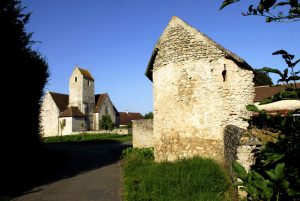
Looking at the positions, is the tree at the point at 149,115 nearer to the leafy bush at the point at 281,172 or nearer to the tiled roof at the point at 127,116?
the tiled roof at the point at 127,116

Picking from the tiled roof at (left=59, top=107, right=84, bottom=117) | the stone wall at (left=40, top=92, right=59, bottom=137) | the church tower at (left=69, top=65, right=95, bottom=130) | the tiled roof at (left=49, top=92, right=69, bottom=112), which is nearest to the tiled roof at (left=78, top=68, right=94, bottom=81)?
the church tower at (left=69, top=65, right=95, bottom=130)

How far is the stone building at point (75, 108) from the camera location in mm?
53312

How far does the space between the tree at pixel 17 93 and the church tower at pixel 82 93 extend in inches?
1440

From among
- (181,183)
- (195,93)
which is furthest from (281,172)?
(195,93)

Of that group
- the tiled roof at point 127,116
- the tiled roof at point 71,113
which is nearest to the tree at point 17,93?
the tiled roof at point 71,113

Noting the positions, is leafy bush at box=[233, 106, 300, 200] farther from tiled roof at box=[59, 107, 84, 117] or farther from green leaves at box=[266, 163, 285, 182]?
tiled roof at box=[59, 107, 84, 117]

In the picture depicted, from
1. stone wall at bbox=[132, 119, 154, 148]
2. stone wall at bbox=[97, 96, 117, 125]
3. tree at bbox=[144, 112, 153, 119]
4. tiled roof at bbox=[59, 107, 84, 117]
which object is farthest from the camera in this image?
tree at bbox=[144, 112, 153, 119]

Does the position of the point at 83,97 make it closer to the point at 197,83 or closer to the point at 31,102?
the point at 31,102

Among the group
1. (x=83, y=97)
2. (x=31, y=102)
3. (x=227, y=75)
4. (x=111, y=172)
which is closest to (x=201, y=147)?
(x=227, y=75)

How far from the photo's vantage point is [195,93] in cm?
1414

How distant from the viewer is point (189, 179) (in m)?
10.4

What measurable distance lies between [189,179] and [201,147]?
364cm

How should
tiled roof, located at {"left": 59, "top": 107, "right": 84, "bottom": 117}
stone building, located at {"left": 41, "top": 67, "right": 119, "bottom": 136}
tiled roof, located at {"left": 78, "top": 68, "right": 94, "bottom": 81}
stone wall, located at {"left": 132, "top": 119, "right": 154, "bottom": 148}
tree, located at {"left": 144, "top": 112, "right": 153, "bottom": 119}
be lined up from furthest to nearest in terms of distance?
1. tree, located at {"left": 144, "top": 112, "right": 153, "bottom": 119}
2. tiled roof, located at {"left": 78, "top": 68, "right": 94, "bottom": 81}
3. stone building, located at {"left": 41, "top": 67, "right": 119, "bottom": 136}
4. tiled roof, located at {"left": 59, "top": 107, "right": 84, "bottom": 117}
5. stone wall, located at {"left": 132, "top": 119, "right": 154, "bottom": 148}

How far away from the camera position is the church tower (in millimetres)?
56000
